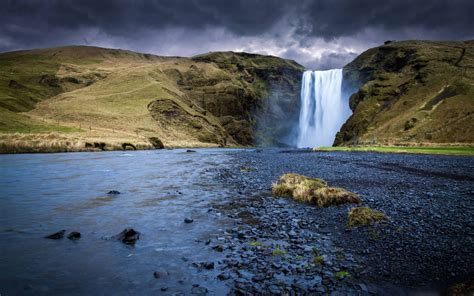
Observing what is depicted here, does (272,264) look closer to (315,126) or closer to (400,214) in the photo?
(400,214)

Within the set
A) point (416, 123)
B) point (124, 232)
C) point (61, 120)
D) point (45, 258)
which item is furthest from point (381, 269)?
point (416, 123)

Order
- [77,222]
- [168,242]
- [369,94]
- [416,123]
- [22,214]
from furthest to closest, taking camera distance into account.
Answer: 1. [369,94]
2. [416,123]
3. [22,214]
4. [77,222]
5. [168,242]

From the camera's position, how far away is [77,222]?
11906 mm

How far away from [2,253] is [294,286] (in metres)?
8.80

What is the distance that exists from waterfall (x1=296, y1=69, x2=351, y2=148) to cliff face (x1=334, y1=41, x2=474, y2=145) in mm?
9107

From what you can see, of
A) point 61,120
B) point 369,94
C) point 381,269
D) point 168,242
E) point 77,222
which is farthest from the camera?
point 369,94

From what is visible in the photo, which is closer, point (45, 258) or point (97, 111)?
point (45, 258)

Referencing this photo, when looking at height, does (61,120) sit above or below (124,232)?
above

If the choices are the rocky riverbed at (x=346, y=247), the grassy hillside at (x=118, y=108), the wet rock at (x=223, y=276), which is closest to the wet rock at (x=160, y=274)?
the wet rock at (x=223, y=276)

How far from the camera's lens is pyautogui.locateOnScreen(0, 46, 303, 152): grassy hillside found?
6499 centimetres

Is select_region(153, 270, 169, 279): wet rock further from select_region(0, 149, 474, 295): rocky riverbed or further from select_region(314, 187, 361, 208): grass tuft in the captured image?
select_region(314, 187, 361, 208): grass tuft

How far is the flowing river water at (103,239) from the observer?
6961mm

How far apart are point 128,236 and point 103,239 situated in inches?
35.1

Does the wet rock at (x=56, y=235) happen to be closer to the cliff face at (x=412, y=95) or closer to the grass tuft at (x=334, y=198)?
the grass tuft at (x=334, y=198)
